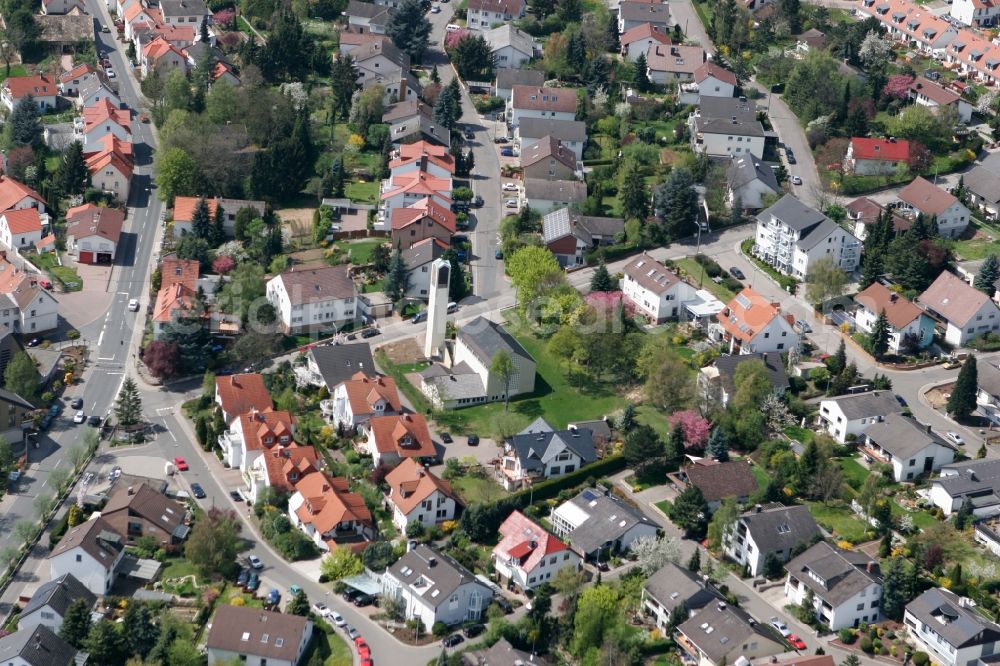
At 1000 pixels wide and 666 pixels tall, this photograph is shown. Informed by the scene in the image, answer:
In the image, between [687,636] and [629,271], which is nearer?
[687,636]

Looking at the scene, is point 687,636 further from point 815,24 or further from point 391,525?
point 815,24

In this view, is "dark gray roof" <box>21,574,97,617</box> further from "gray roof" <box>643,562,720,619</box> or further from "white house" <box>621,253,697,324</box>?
"white house" <box>621,253,697,324</box>

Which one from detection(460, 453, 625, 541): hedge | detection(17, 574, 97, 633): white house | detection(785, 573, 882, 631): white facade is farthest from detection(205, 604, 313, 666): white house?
detection(785, 573, 882, 631): white facade

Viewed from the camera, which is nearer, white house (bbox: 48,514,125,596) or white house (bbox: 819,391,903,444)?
white house (bbox: 48,514,125,596)

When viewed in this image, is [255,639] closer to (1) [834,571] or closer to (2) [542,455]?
(2) [542,455]

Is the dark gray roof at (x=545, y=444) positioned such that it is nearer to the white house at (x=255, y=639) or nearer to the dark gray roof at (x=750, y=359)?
the dark gray roof at (x=750, y=359)

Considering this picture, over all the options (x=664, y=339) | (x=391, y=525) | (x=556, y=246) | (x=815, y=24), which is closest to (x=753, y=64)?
(x=815, y=24)

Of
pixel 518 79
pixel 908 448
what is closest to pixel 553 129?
pixel 518 79
